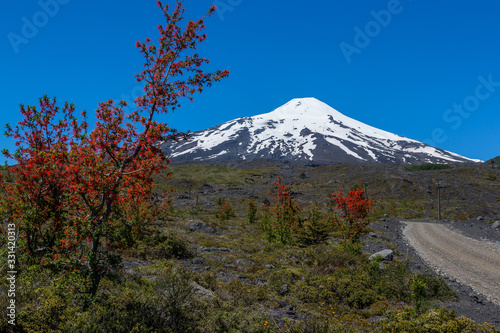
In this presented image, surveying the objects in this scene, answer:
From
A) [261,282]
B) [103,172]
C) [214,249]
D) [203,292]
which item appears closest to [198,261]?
[214,249]

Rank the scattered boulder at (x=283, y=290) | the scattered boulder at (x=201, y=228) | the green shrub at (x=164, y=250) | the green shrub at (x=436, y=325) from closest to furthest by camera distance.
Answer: the green shrub at (x=436, y=325), the scattered boulder at (x=283, y=290), the green shrub at (x=164, y=250), the scattered boulder at (x=201, y=228)

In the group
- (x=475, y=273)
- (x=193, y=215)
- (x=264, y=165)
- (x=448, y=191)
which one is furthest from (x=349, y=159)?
(x=475, y=273)

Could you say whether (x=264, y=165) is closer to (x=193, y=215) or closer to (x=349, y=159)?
(x=349, y=159)

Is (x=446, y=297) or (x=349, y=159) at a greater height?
(x=349, y=159)

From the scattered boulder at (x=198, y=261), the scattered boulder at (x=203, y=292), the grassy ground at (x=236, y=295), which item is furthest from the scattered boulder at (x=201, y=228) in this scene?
the scattered boulder at (x=203, y=292)

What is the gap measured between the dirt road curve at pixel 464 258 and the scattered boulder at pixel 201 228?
48.0 feet

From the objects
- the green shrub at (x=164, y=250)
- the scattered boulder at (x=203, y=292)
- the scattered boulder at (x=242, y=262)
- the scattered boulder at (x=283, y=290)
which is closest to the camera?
the scattered boulder at (x=203, y=292)

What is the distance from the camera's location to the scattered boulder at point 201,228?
72.9 feet

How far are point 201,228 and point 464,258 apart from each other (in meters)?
17.4

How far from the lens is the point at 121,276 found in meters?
7.70

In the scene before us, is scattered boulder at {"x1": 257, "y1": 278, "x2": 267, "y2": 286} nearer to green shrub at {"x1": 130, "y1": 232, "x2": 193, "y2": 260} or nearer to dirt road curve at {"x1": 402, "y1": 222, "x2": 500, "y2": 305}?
green shrub at {"x1": 130, "y1": 232, "x2": 193, "y2": 260}

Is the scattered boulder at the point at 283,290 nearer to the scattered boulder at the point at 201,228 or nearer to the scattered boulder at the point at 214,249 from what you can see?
the scattered boulder at the point at 214,249

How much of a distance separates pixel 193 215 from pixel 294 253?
1870cm

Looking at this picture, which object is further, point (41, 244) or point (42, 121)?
point (41, 244)
